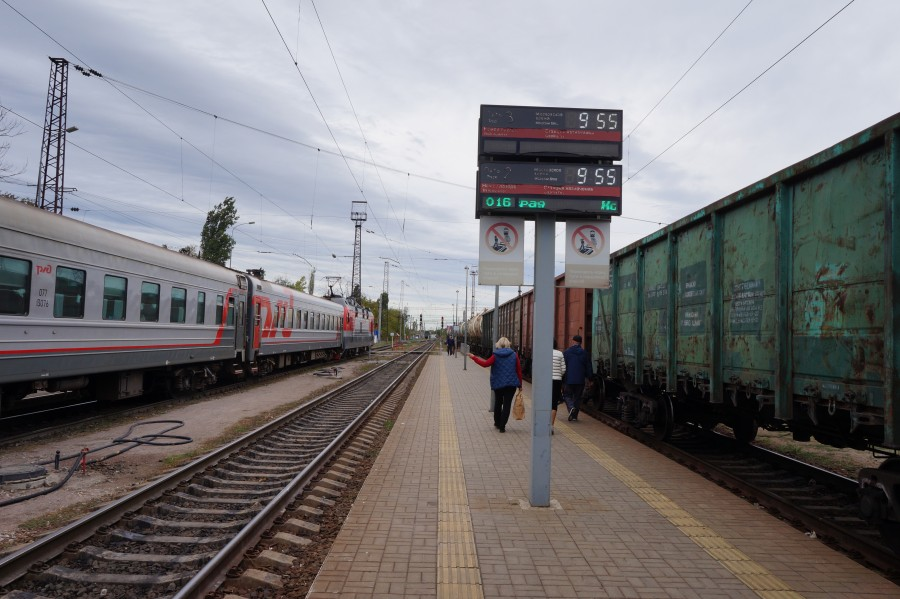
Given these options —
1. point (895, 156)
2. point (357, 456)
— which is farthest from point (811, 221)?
point (357, 456)

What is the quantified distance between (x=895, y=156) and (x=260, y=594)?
529 cm

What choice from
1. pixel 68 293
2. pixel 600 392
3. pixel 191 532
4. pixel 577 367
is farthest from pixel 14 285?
pixel 600 392

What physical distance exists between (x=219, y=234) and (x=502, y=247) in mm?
44452

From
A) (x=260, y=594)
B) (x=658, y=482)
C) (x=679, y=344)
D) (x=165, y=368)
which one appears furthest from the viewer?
(x=165, y=368)

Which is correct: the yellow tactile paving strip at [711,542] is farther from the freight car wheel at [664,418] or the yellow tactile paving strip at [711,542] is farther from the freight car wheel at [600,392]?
the freight car wheel at [600,392]

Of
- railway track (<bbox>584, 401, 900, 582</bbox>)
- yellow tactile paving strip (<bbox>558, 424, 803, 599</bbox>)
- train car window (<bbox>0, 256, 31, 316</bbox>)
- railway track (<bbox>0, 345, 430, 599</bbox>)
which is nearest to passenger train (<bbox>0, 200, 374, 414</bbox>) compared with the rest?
train car window (<bbox>0, 256, 31, 316</bbox>)

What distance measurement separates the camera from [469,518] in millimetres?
5480

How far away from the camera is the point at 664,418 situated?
31.8 ft

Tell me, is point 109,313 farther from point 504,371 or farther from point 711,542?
point 711,542

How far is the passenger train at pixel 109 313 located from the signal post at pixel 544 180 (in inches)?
258

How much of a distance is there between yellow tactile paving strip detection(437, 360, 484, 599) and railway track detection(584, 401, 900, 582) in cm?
302

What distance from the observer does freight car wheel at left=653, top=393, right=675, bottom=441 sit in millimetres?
9367

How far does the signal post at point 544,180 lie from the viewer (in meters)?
6.12

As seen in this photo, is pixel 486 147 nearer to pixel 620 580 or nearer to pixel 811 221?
pixel 811 221
